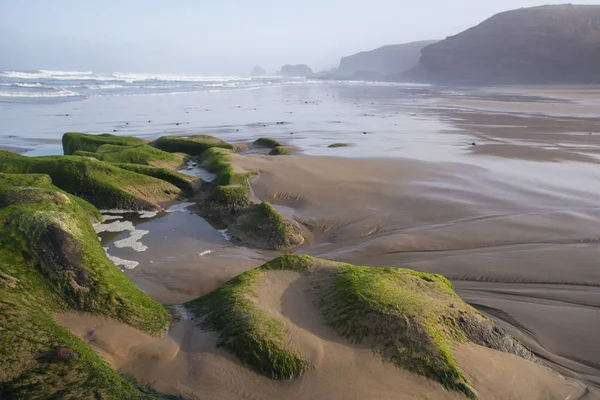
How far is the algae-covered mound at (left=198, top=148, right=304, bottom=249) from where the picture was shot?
6883mm

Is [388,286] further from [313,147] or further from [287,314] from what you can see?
[313,147]

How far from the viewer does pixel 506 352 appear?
3562 mm

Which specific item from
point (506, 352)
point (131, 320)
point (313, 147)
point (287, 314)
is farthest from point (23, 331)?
point (313, 147)

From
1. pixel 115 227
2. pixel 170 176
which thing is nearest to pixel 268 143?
pixel 170 176

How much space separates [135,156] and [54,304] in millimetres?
8421

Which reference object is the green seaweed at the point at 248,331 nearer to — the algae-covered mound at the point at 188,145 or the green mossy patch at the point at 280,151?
the green mossy patch at the point at 280,151

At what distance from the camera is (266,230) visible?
22.7 ft

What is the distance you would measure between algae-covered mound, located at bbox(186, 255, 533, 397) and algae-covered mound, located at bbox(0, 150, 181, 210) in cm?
479

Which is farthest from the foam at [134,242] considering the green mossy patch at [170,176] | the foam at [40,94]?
the foam at [40,94]

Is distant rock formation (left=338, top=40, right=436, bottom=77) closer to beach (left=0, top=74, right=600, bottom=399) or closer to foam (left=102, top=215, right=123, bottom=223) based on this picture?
beach (left=0, top=74, right=600, bottom=399)

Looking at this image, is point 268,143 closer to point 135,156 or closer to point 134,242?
point 135,156

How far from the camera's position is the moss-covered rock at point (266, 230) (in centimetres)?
682

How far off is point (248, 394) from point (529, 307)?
3266 millimetres

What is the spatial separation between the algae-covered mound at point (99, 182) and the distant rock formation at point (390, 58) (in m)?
164
